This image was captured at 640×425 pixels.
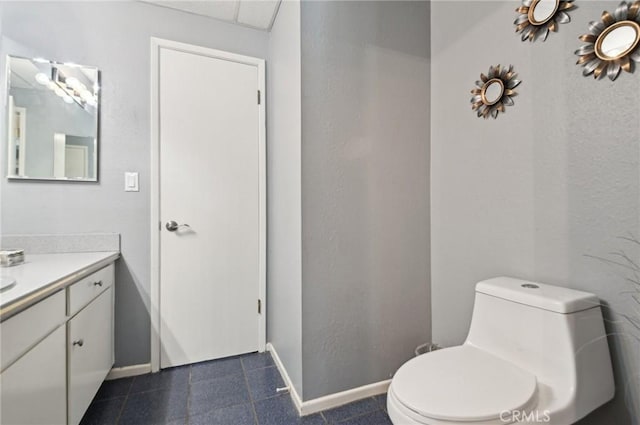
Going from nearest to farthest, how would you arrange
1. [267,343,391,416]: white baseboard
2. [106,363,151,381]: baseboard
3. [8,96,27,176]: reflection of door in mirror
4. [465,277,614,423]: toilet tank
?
1. [465,277,614,423]: toilet tank
2. [267,343,391,416]: white baseboard
3. [8,96,27,176]: reflection of door in mirror
4. [106,363,151,381]: baseboard

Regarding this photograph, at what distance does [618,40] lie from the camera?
93 centimetres

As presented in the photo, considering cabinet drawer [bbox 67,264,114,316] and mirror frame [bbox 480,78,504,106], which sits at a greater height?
mirror frame [bbox 480,78,504,106]

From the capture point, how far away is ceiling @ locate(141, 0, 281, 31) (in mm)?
1732

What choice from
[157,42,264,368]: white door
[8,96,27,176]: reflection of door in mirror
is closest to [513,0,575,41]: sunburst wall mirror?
[157,42,264,368]: white door

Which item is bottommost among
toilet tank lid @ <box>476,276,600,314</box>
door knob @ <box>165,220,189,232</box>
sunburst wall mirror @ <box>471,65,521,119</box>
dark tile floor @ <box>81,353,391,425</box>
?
dark tile floor @ <box>81,353,391,425</box>

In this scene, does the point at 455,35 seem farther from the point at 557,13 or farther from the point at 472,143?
the point at 472,143

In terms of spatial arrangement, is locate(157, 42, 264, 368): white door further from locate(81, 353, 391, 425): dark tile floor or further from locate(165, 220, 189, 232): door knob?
locate(81, 353, 391, 425): dark tile floor

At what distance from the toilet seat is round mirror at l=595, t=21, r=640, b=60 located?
1131mm

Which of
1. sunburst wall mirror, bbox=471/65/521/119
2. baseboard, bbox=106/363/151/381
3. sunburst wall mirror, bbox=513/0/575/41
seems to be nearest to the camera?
sunburst wall mirror, bbox=513/0/575/41

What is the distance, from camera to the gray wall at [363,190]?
4.50 feet

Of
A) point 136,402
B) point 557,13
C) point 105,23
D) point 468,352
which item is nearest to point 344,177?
point 468,352

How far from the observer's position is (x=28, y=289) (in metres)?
0.85

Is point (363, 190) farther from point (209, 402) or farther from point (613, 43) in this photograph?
point (209, 402)

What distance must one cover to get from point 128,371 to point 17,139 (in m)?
1.47
